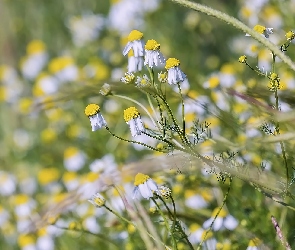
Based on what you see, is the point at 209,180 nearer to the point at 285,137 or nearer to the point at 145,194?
the point at 145,194

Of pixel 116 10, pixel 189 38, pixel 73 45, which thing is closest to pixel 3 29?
pixel 73 45

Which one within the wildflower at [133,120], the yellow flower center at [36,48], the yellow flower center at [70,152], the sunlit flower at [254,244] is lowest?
the sunlit flower at [254,244]

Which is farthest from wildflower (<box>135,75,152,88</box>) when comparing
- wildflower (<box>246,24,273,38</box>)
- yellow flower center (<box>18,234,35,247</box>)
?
yellow flower center (<box>18,234,35,247</box>)

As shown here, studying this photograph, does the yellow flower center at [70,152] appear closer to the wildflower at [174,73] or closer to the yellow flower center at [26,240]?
the yellow flower center at [26,240]

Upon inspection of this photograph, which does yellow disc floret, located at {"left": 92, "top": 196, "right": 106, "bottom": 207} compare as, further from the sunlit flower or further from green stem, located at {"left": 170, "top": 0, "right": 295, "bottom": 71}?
green stem, located at {"left": 170, "top": 0, "right": 295, "bottom": 71}

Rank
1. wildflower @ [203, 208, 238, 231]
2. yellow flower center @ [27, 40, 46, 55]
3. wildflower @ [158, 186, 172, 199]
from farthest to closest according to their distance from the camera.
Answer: yellow flower center @ [27, 40, 46, 55]
wildflower @ [203, 208, 238, 231]
wildflower @ [158, 186, 172, 199]

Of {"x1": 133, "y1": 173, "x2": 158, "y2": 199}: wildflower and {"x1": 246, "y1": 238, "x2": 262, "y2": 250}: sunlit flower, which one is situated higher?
{"x1": 133, "y1": 173, "x2": 158, "y2": 199}: wildflower

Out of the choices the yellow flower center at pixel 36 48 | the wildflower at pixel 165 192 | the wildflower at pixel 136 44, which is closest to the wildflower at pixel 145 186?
the wildflower at pixel 165 192
